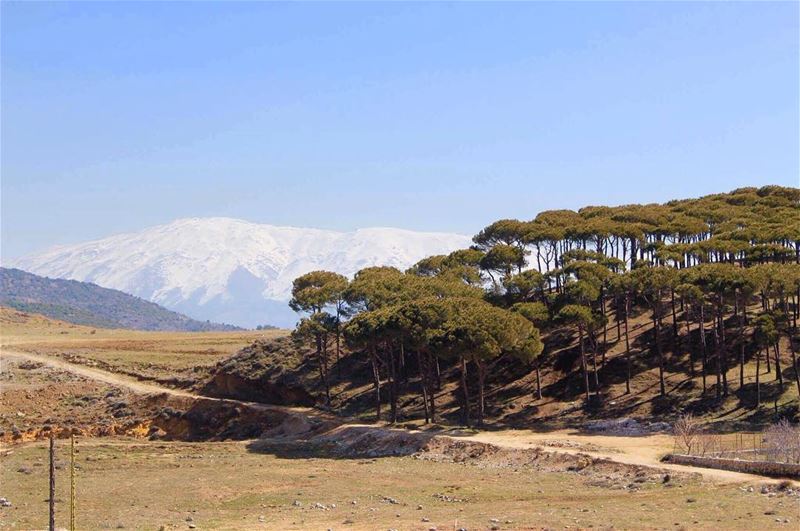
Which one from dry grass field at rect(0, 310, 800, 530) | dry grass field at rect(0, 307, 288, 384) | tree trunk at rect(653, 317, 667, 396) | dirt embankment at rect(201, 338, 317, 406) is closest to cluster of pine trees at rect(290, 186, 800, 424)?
tree trunk at rect(653, 317, 667, 396)

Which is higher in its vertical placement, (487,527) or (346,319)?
(346,319)

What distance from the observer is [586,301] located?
7275 cm

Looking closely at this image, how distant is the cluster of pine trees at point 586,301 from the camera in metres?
65.1

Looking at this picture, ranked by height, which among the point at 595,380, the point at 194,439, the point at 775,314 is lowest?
the point at 194,439

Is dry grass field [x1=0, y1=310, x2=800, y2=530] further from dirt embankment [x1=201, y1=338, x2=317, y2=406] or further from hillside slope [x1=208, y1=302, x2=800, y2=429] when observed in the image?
dirt embankment [x1=201, y1=338, x2=317, y2=406]

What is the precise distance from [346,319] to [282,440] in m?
16.9

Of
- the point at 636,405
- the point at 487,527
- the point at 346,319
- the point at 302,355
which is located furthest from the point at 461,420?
the point at 487,527

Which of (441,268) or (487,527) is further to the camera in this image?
(441,268)

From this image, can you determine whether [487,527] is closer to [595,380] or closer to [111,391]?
[595,380]

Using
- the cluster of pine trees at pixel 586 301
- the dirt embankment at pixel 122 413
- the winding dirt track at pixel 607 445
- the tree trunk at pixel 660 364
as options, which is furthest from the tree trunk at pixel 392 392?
the tree trunk at pixel 660 364

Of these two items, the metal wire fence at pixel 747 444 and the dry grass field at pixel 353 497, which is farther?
the metal wire fence at pixel 747 444

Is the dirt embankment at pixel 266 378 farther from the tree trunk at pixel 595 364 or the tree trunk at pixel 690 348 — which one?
the tree trunk at pixel 690 348

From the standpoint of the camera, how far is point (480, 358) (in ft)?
213

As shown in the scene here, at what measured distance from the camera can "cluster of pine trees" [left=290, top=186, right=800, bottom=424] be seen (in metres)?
65.1
